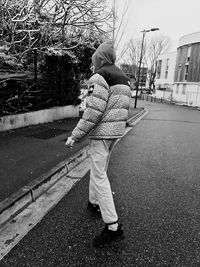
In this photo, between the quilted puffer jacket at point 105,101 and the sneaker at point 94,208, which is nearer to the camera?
the quilted puffer jacket at point 105,101

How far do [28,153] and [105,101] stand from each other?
11.2ft

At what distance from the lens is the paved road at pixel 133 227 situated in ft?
7.22

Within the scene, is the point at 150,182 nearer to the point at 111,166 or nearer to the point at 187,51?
the point at 111,166

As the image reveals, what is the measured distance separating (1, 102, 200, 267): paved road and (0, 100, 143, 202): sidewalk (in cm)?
82

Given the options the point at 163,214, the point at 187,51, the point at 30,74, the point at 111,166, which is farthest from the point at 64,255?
the point at 187,51

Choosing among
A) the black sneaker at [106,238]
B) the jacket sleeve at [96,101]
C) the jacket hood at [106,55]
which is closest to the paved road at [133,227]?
the black sneaker at [106,238]

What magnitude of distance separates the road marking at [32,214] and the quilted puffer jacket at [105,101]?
4.09 feet

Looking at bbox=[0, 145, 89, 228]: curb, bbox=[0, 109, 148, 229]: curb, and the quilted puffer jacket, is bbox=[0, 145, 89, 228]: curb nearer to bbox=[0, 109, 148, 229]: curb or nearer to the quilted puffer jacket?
bbox=[0, 109, 148, 229]: curb

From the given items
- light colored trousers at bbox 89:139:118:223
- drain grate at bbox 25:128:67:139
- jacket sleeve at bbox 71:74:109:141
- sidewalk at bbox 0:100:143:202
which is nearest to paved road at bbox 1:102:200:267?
light colored trousers at bbox 89:139:118:223

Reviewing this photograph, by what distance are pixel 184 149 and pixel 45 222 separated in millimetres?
5181

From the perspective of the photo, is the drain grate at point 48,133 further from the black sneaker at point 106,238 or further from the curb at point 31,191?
the black sneaker at point 106,238

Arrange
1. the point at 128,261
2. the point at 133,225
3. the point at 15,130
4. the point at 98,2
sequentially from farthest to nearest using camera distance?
the point at 98,2 → the point at 15,130 → the point at 133,225 → the point at 128,261

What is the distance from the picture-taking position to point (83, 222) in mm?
2783

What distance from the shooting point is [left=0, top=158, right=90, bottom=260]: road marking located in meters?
2.43
